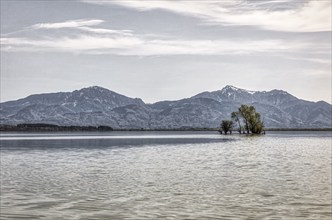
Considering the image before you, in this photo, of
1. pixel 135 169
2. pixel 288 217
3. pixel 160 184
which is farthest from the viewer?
pixel 135 169

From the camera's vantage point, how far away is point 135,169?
2151 inches

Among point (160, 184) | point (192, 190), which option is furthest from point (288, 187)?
point (160, 184)

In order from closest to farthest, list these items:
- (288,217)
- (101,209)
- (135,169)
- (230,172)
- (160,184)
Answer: (288,217)
(101,209)
(160,184)
(230,172)
(135,169)

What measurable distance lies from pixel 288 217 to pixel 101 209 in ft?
35.5

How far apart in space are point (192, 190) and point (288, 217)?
11328mm

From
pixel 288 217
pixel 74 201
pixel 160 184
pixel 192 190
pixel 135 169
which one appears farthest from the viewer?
pixel 135 169

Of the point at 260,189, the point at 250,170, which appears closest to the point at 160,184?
the point at 260,189

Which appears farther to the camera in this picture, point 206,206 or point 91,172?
point 91,172

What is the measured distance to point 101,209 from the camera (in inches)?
1158

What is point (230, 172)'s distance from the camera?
50562mm

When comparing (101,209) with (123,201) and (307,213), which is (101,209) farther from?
(307,213)

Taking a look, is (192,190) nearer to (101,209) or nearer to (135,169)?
(101,209)

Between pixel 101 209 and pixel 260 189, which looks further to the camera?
pixel 260 189

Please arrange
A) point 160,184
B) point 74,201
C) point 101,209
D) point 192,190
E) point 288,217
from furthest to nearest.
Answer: point 160,184 < point 192,190 < point 74,201 < point 101,209 < point 288,217
